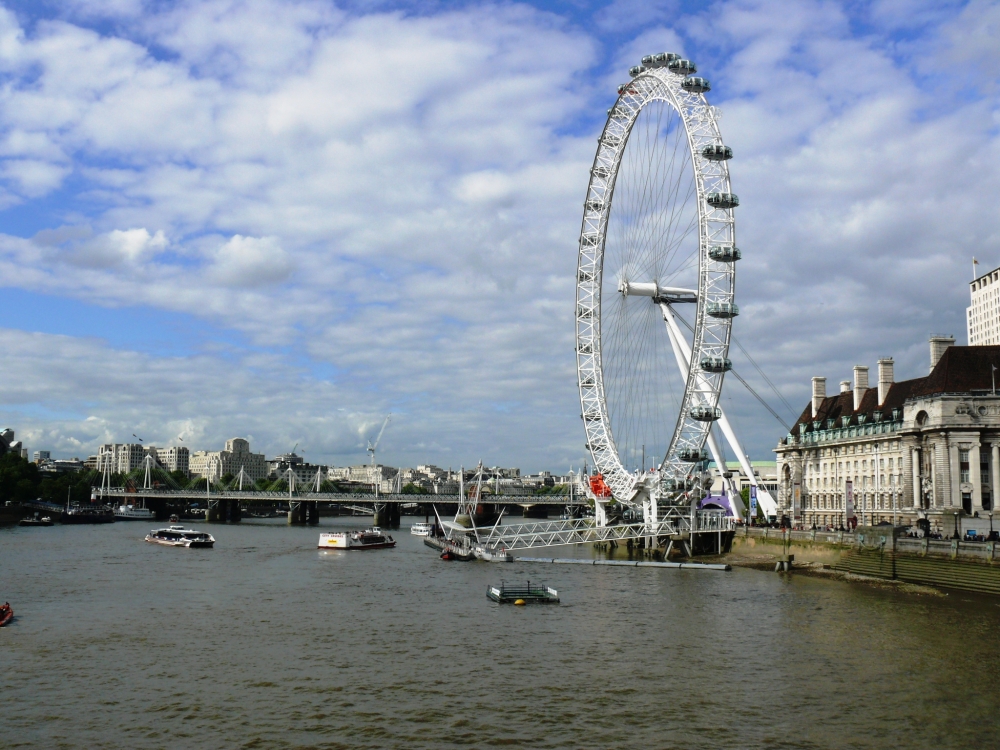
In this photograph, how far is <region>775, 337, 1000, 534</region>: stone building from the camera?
66250mm

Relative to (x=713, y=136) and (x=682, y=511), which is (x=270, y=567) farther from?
(x=713, y=136)

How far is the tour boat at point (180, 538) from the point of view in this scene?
9031 cm

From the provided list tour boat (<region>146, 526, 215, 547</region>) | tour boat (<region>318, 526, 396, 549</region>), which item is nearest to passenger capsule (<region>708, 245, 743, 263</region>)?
tour boat (<region>318, 526, 396, 549</region>)

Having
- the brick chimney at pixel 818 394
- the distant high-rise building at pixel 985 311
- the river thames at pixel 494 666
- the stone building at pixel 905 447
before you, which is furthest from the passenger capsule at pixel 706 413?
the distant high-rise building at pixel 985 311

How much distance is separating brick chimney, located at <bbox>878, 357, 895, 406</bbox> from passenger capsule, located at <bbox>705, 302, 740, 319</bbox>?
2292 centimetres

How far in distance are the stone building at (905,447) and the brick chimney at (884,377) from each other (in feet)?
0.29

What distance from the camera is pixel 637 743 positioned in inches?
934

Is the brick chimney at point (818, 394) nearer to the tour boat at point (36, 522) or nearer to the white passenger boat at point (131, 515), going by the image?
the tour boat at point (36, 522)

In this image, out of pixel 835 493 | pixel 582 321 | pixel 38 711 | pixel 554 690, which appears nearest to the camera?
pixel 38 711

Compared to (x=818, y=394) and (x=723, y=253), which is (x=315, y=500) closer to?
(x=818, y=394)

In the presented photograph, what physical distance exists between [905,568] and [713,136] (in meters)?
31.8

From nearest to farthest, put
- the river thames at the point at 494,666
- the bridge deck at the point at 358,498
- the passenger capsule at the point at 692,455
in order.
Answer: the river thames at the point at 494,666
the passenger capsule at the point at 692,455
the bridge deck at the point at 358,498

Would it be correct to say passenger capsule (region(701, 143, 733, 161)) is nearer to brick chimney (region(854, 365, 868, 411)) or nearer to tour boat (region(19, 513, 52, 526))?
brick chimney (region(854, 365, 868, 411))

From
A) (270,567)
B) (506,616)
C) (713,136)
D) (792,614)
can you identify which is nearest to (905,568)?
(792,614)
